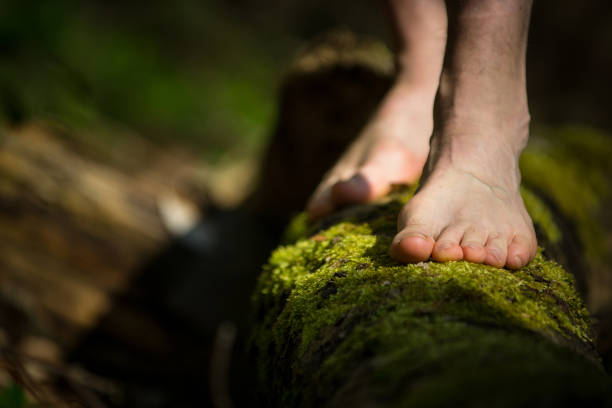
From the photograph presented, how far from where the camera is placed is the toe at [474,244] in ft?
3.08

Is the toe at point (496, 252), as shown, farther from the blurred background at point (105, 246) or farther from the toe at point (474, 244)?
the blurred background at point (105, 246)

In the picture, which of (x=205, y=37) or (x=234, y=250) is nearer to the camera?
(x=234, y=250)

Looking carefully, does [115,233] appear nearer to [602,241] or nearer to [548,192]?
[548,192]

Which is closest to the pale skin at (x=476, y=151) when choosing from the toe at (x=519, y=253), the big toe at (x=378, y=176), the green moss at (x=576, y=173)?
the toe at (x=519, y=253)

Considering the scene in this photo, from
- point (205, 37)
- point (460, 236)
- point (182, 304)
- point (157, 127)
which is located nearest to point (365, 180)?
point (460, 236)

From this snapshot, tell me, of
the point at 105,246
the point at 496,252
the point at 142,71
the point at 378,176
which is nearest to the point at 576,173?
the point at 378,176

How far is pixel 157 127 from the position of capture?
5152mm

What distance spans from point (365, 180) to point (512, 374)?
98 centimetres

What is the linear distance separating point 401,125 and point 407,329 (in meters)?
1.02

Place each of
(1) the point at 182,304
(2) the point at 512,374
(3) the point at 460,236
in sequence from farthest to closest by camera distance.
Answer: (1) the point at 182,304 → (3) the point at 460,236 → (2) the point at 512,374

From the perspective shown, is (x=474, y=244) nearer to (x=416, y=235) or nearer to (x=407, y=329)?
(x=416, y=235)

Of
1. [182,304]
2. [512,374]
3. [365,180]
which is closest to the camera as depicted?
[512,374]

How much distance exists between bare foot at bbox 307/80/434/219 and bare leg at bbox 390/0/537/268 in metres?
0.36

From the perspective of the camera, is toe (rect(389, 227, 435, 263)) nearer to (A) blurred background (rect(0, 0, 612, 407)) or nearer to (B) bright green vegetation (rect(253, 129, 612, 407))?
(B) bright green vegetation (rect(253, 129, 612, 407))
